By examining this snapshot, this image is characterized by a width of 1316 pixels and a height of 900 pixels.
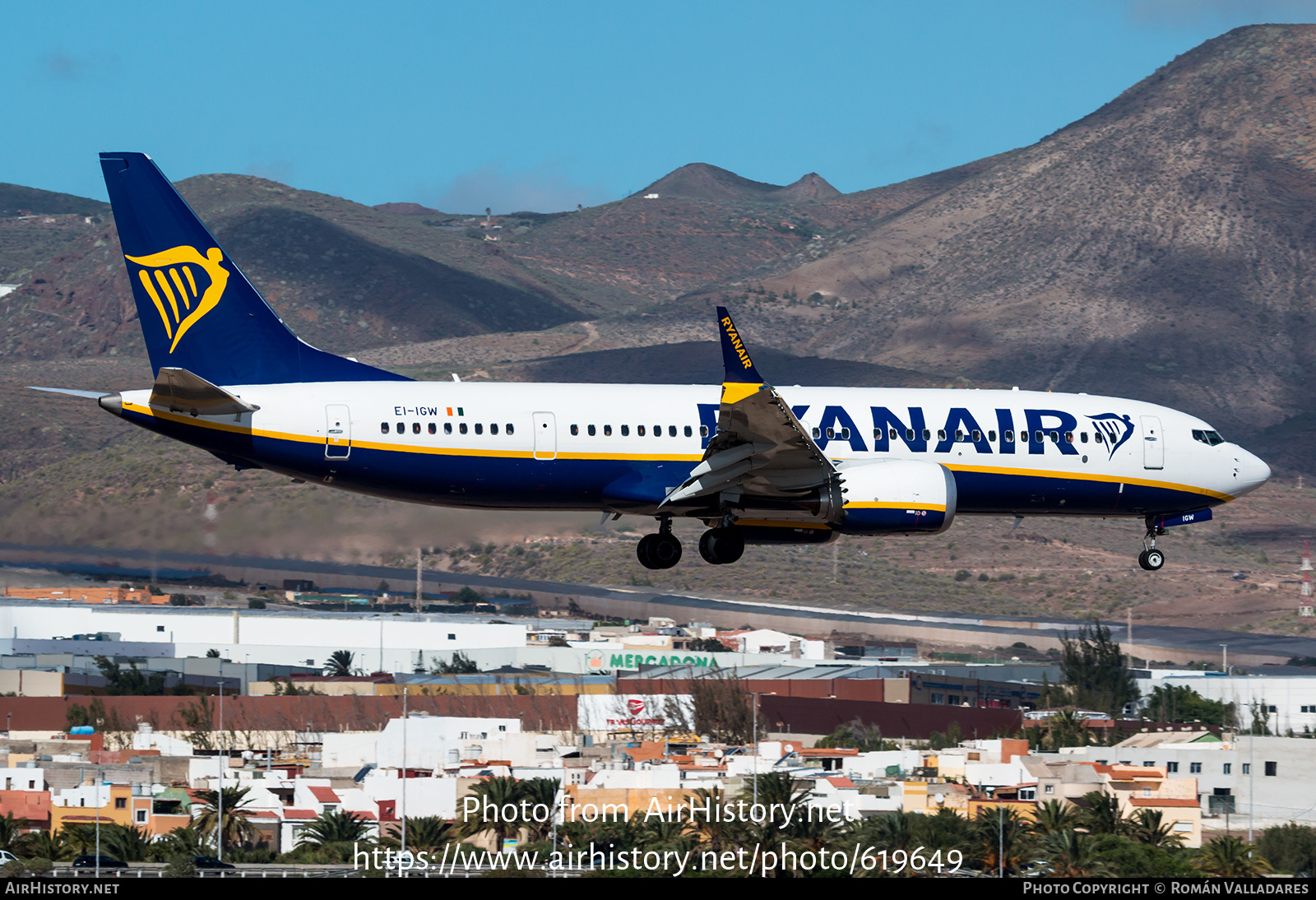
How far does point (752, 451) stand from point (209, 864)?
18146mm

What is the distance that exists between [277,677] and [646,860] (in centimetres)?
4508

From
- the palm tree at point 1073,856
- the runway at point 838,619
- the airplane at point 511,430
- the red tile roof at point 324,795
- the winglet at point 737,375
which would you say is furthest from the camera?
the runway at point 838,619

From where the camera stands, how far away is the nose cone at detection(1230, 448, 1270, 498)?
151ft

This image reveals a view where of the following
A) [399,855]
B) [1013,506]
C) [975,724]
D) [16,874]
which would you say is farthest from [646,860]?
[975,724]

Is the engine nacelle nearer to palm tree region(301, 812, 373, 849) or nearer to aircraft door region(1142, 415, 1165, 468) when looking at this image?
aircraft door region(1142, 415, 1165, 468)

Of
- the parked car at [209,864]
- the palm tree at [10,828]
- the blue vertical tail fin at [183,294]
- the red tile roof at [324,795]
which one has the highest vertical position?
the blue vertical tail fin at [183,294]

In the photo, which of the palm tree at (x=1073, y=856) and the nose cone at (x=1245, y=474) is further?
the palm tree at (x=1073, y=856)

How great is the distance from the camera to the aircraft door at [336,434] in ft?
124

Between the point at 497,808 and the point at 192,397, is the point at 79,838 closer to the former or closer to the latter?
the point at 497,808

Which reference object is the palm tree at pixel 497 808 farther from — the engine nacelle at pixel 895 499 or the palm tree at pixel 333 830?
the engine nacelle at pixel 895 499

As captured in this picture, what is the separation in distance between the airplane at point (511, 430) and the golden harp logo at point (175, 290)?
0.12 feet

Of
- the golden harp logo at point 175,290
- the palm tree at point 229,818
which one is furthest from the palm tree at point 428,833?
the golden harp logo at point 175,290

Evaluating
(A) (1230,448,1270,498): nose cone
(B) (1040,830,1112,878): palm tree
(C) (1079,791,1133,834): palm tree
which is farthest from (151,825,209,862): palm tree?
(A) (1230,448,1270,498): nose cone

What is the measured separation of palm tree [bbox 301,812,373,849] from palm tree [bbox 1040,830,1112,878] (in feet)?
60.5
